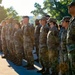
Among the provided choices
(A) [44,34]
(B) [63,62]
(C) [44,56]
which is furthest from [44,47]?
(B) [63,62]

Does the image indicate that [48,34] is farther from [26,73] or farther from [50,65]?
[26,73]

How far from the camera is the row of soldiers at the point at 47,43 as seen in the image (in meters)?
5.52

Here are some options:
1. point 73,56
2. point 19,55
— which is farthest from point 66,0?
point 73,56

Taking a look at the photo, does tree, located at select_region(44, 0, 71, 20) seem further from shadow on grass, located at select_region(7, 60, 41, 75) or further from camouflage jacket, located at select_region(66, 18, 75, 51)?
camouflage jacket, located at select_region(66, 18, 75, 51)

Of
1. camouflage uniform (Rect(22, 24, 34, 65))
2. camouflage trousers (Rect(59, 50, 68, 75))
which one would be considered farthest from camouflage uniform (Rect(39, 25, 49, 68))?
camouflage trousers (Rect(59, 50, 68, 75))

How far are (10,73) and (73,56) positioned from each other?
455 centimetres

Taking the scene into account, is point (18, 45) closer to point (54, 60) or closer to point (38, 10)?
point (54, 60)

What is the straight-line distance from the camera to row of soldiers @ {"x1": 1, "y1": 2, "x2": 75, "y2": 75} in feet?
18.1

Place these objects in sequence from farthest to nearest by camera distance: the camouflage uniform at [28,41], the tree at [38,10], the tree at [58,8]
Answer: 1. the tree at [38,10]
2. the tree at [58,8]
3. the camouflage uniform at [28,41]

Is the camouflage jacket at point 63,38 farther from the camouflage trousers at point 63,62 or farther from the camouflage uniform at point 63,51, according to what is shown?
the camouflage trousers at point 63,62

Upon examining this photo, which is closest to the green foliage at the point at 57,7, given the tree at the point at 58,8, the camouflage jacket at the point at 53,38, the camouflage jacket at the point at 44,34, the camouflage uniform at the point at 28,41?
the tree at the point at 58,8

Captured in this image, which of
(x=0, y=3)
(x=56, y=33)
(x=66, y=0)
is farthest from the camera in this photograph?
(x=0, y=3)

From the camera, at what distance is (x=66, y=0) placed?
180 ft

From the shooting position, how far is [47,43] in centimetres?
842
